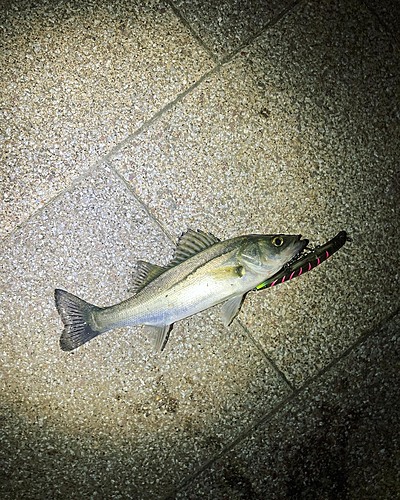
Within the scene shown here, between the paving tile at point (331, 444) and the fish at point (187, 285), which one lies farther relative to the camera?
the paving tile at point (331, 444)

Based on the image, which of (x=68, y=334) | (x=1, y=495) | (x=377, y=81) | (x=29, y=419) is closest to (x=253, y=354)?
(x=68, y=334)

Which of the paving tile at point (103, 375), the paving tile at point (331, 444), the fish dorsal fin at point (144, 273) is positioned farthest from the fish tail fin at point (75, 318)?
the paving tile at point (331, 444)

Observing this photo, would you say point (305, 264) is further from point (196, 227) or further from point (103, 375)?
point (103, 375)

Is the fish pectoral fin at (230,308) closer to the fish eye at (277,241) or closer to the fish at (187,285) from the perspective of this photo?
the fish at (187,285)

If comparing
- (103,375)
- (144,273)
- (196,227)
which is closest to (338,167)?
(196,227)

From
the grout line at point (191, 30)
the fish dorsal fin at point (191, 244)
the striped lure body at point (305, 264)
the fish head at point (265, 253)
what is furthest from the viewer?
the grout line at point (191, 30)

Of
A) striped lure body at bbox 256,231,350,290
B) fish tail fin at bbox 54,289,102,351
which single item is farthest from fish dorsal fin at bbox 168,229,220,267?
fish tail fin at bbox 54,289,102,351

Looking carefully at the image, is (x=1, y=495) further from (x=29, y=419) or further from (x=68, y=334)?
(x=68, y=334)
